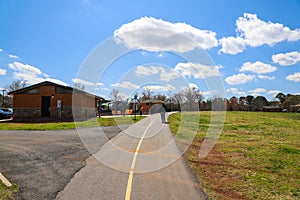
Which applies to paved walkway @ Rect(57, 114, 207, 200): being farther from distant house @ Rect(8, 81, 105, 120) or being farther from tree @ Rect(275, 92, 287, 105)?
tree @ Rect(275, 92, 287, 105)

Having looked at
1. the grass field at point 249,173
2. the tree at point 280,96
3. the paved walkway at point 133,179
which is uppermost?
the tree at point 280,96

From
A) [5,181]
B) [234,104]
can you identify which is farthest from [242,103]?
[5,181]

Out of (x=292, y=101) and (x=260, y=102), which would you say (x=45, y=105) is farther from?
(x=260, y=102)

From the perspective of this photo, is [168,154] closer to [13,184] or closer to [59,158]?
[59,158]

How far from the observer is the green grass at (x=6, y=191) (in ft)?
15.4

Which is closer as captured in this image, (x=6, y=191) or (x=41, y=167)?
(x=6, y=191)

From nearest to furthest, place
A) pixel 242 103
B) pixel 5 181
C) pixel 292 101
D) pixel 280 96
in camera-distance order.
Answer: pixel 5 181 < pixel 292 101 < pixel 242 103 < pixel 280 96

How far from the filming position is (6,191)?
16.5 ft

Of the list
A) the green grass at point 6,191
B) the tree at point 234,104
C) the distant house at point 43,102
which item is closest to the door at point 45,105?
the distant house at point 43,102

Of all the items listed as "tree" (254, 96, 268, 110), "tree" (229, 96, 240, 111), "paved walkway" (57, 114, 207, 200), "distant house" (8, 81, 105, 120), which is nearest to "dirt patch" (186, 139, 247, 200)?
"paved walkway" (57, 114, 207, 200)

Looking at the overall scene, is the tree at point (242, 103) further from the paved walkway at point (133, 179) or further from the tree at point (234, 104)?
the paved walkway at point (133, 179)

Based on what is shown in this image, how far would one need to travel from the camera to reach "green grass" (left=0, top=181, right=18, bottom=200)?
4.71 meters

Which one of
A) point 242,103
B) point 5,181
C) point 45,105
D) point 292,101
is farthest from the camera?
point 242,103

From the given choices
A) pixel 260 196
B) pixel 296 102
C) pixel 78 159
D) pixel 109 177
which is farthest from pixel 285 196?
pixel 296 102
